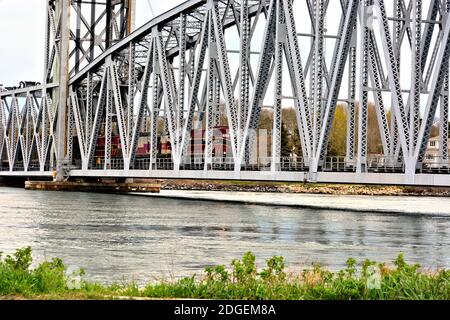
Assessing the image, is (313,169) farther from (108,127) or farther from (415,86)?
(108,127)

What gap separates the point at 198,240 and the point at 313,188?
95.1 metres

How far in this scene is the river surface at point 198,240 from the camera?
2222 centimetres

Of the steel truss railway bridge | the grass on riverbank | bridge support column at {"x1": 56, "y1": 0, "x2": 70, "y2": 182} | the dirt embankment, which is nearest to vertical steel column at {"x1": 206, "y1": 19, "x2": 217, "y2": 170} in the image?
the steel truss railway bridge

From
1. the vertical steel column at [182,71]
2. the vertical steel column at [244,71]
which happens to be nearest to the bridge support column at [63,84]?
the vertical steel column at [182,71]

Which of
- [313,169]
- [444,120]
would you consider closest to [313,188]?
[313,169]

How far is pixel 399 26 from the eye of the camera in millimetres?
52812

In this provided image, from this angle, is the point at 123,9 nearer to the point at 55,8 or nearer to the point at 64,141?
the point at 55,8

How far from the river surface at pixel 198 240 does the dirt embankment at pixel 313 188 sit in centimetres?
6660

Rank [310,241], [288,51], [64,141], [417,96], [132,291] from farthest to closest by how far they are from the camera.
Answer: [64,141] → [288,51] → [417,96] → [310,241] → [132,291]

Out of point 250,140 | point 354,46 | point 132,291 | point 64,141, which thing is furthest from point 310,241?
point 64,141

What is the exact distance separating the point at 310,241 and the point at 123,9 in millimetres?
77386

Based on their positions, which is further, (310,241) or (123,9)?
(123,9)

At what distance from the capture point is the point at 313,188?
124 m

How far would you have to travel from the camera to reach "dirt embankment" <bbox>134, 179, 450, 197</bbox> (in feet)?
385
